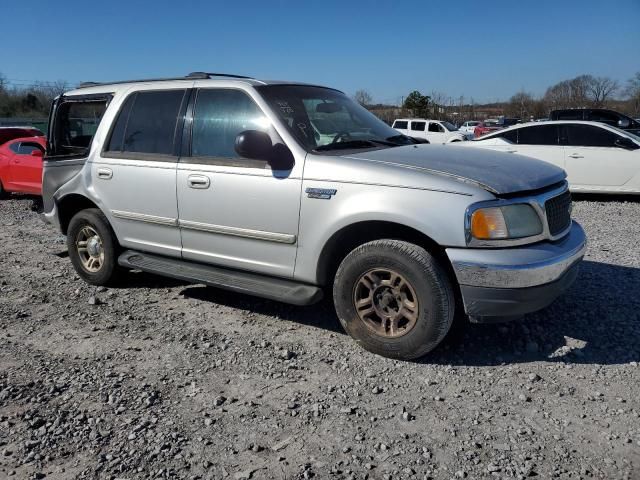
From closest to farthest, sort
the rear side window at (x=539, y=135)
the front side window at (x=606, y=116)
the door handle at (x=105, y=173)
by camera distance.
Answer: the door handle at (x=105, y=173), the rear side window at (x=539, y=135), the front side window at (x=606, y=116)

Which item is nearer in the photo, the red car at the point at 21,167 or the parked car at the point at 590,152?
the parked car at the point at 590,152

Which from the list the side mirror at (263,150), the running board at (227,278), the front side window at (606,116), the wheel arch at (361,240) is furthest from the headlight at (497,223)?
the front side window at (606,116)

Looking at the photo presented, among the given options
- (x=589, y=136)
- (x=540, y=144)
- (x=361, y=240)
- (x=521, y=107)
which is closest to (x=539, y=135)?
(x=540, y=144)

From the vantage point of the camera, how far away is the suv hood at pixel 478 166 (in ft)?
11.2

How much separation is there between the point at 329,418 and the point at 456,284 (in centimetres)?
123

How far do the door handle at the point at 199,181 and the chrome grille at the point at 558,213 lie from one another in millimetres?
2510

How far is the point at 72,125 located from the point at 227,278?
272 centimetres

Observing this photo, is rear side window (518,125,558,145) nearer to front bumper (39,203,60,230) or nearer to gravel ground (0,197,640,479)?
gravel ground (0,197,640,479)

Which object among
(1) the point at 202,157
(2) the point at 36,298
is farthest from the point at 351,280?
(2) the point at 36,298

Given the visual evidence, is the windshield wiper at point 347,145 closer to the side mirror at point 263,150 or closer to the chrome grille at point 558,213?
the side mirror at point 263,150

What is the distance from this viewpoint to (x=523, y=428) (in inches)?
114

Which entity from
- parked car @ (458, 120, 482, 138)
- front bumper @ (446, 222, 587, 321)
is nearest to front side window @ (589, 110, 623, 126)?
parked car @ (458, 120, 482, 138)

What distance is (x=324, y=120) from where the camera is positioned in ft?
14.4

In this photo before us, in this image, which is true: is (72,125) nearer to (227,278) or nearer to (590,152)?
(227,278)
